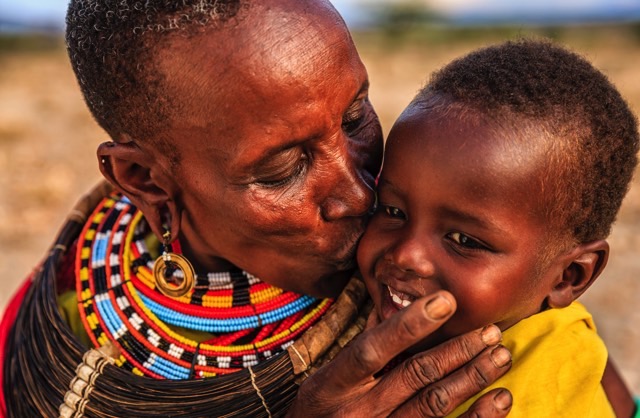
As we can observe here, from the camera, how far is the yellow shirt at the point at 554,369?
190 cm

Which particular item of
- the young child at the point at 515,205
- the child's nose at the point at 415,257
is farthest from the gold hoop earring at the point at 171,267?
→ the child's nose at the point at 415,257

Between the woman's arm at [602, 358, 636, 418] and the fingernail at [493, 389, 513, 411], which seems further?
the woman's arm at [602, 358, 636, 418]

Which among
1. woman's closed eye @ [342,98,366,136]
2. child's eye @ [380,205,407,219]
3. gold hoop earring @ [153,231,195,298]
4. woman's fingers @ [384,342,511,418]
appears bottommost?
woman's fingers @ [384,342,511,418]

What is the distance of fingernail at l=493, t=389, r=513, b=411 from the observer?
182 centimetres

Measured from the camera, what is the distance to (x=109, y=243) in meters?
2.52

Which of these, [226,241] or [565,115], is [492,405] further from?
[226,241]

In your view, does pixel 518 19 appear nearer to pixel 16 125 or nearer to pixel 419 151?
pixel 16 125

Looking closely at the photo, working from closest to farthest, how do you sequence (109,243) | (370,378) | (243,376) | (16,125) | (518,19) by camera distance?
1. (370,378)
2. (243,376)
3. (109,243)
4. (16,125)
5. (518,19)

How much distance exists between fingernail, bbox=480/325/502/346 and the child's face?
77 millimetres

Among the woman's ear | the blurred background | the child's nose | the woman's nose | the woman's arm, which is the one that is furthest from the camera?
the blurred background

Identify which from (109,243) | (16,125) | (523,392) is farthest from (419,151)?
(16,125)

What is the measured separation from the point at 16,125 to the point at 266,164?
6639 mm

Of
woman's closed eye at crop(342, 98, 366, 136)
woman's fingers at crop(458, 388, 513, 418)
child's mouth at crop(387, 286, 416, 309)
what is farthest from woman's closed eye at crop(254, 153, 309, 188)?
woman's fingers at crop(458, 388, 513, 418)

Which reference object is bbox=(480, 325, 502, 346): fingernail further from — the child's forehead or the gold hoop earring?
the gold hoop earring
